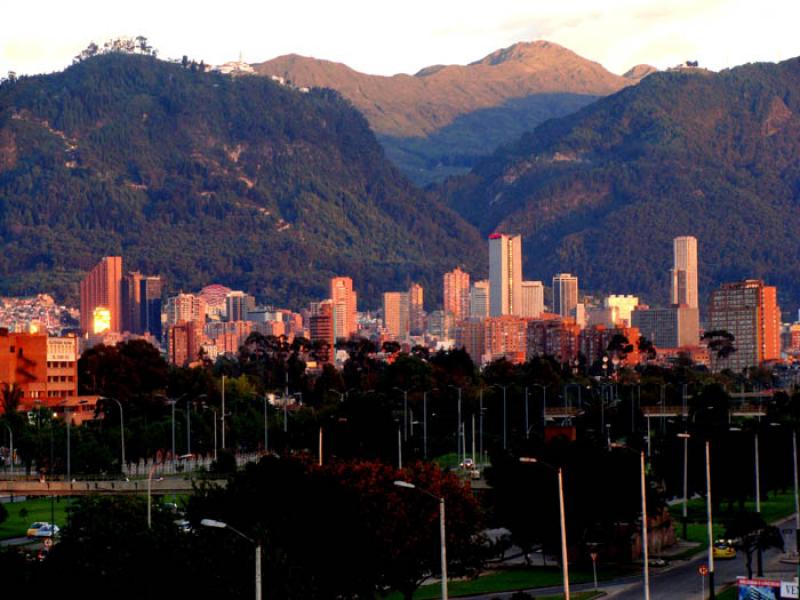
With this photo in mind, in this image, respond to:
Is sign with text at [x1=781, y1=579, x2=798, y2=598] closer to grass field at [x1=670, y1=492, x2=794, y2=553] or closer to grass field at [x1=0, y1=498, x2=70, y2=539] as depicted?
grass field at [x1=670, y1=492, x2=794, y2=553]

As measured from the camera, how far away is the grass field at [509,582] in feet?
344

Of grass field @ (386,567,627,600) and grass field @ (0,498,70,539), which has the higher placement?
grass field @ (0,498,70,539)

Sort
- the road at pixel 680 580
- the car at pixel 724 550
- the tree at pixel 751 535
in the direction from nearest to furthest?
the road at pixel 680 580
the tree at pixel 751 535
the car at pixel 724 550

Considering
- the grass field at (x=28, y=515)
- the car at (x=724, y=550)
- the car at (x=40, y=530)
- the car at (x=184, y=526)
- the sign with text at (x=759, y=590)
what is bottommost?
the car at (x=724, y=550)

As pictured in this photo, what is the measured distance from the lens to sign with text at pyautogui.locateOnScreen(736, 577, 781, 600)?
79.0m

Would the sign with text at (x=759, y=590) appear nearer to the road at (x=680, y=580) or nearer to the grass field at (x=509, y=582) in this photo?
the road at (x=680, y=580)

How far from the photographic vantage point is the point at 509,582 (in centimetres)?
10994

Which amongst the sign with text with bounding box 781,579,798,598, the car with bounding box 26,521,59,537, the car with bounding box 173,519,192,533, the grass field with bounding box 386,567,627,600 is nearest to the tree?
the grass field with bounding box 386,567,627,600

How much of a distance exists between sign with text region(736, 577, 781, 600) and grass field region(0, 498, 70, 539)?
54.6 m

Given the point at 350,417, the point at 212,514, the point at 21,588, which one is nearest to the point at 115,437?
the point at 350,417

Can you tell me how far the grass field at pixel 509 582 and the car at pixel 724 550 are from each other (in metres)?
5.83

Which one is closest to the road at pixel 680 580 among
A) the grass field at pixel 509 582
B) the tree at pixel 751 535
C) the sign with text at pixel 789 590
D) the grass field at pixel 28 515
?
the tree at pixel 751 535

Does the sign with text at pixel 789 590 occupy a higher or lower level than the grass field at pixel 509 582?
higher

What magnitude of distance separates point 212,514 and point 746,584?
87.5ft
